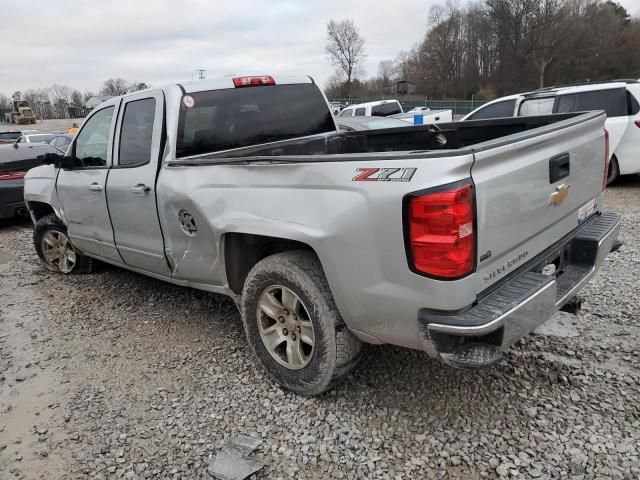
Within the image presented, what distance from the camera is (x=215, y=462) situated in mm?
2574

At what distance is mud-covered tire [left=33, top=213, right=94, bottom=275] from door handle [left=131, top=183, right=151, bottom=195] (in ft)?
6.89

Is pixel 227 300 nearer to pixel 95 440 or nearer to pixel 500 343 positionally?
pixel 95 440

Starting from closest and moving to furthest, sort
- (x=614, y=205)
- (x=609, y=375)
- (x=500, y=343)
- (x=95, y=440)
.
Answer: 1. (x=500, y=343)
2. (x=95, y=440)
3. (x=609, y=375)
4. (x=614, y=205)

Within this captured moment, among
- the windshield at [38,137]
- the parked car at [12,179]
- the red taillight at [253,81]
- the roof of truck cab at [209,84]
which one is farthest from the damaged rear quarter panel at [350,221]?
the windshield at [38,137]

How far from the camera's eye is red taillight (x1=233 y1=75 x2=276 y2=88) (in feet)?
13.0

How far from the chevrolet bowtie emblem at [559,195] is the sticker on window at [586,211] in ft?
1.25

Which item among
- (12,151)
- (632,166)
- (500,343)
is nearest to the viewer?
(500,343)

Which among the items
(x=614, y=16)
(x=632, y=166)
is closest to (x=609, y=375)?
(x=632, y=166)

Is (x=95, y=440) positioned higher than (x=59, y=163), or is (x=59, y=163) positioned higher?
(x=59, y=163)

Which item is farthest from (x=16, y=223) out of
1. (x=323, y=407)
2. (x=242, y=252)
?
(x=323, y=407)

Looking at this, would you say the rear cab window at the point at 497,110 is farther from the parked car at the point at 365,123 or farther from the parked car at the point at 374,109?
the parked car at the point at 374,109

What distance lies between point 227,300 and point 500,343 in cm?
296

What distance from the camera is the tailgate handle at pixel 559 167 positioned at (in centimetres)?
264

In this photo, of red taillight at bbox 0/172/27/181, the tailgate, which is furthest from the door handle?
red taillight at bbox 0/172/27/181
